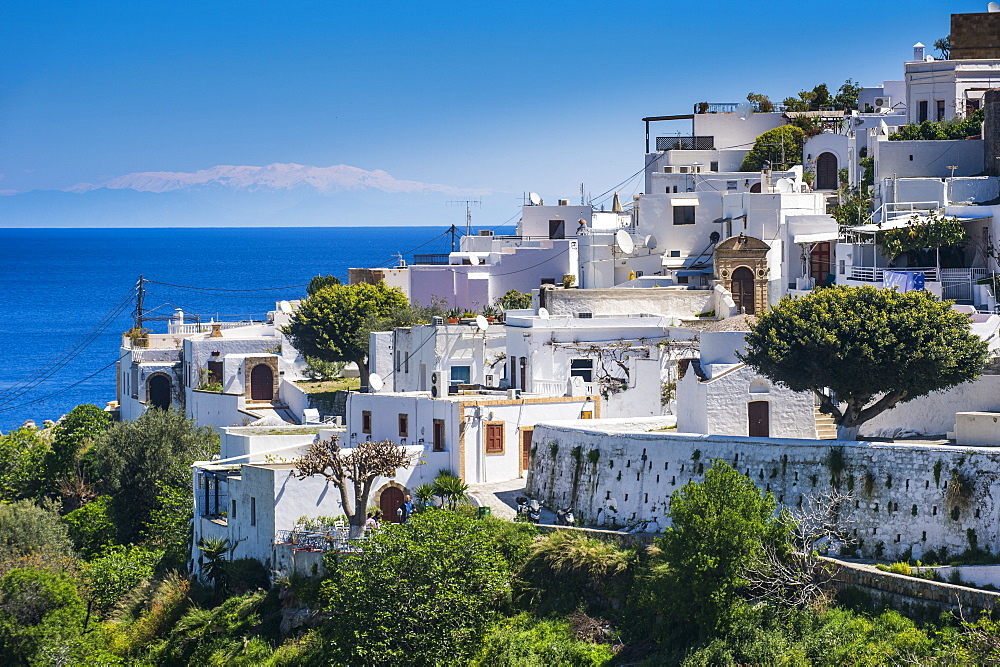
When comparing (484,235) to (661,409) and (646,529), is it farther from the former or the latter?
(646,529)

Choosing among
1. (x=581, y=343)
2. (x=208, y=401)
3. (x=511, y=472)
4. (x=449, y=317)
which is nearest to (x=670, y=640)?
(x=511, y=472)

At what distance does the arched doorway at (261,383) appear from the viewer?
57.1 meters

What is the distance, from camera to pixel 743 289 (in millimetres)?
53312

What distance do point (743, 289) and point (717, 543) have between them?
23.3m

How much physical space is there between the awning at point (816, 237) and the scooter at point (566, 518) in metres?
19.0

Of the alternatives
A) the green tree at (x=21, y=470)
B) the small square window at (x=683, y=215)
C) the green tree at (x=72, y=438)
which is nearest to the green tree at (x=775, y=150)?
the small square window at (x=683, y=215)

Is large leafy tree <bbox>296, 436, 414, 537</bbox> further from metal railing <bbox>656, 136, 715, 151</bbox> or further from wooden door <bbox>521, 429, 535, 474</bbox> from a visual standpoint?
metal railing <bbox>656, 136, 715, 151</bbox>

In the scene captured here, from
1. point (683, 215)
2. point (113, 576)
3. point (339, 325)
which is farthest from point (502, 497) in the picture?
point (683, 215)

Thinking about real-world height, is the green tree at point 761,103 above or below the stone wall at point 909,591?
above

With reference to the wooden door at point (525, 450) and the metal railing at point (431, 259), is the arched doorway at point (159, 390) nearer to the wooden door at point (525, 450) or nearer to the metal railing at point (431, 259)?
the metal railing at point (431, 259)

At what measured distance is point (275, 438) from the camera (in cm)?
4344

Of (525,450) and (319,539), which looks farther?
(525,450)

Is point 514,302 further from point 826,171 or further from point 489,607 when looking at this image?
point 489,607

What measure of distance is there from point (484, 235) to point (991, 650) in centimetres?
5758
